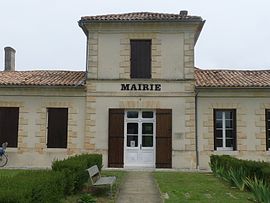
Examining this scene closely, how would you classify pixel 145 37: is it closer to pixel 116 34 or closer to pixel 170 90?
pixel 116 34

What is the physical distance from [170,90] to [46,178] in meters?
11.2

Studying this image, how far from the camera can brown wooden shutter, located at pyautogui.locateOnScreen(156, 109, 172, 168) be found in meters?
17.6

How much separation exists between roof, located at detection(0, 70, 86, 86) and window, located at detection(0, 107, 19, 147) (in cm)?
125

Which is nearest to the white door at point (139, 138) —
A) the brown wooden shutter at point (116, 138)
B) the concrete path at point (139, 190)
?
the brown wooden shutter at point (116, 138)

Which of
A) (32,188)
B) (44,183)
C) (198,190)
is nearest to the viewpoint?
(32,188)

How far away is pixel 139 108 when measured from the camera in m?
17.9

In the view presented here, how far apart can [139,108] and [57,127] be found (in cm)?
370

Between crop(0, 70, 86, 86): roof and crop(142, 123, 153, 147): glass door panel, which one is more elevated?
crop(0, 70, 86, 86): roof

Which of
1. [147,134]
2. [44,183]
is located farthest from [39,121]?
[44,183]

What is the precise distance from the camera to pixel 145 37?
717 inches

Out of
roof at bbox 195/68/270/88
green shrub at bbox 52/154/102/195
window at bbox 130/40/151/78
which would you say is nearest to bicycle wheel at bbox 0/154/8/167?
window at bbox 130/40/151/78

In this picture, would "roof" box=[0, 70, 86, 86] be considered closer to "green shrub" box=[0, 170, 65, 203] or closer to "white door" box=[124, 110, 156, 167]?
"white door" box=[124, 110, 156, 167]

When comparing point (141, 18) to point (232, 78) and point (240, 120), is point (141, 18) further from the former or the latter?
point (240, 120)

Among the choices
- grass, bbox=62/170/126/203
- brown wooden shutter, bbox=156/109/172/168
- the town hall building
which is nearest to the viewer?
grass, bbox=62/170/126/203
